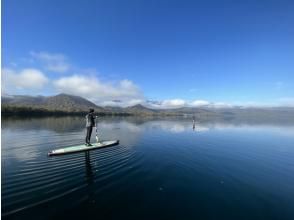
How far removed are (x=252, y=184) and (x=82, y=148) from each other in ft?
56.2

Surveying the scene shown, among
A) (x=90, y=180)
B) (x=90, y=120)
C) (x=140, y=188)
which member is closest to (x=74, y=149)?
(x=90, y=120)

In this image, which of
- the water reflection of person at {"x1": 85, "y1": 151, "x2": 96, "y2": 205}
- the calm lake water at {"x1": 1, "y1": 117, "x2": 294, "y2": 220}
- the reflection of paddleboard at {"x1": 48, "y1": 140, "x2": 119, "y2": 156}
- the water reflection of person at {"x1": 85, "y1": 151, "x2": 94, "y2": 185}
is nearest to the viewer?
the calm lake water at {"x1": 1, "y1": 117, "x2": 294, "y2": 220}

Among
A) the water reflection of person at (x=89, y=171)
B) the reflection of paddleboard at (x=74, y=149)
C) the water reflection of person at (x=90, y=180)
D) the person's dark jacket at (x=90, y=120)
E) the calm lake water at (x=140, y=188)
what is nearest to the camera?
the calm lake water at (x=140, y=188)

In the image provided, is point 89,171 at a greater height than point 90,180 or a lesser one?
greater

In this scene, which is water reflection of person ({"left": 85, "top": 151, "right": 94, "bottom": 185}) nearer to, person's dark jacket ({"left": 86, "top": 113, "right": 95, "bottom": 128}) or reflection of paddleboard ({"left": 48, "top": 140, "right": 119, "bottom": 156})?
reflection of paddleboard ({"left": 48, "top": 140, "right": 119, "bottom": 156})

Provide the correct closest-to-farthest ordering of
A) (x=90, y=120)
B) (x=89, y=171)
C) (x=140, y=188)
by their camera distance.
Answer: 1. (x=140, y=188)
2. (x=89, y=171)
3. (x=90, y=120)

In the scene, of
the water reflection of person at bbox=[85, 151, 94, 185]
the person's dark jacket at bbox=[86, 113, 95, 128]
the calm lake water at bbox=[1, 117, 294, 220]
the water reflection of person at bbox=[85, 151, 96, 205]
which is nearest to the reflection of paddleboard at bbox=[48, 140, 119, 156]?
the calm lake water at bbox=[1, 117, 294, 220]

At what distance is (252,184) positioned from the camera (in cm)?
1498

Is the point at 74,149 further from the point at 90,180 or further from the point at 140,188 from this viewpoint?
the point at 140,188

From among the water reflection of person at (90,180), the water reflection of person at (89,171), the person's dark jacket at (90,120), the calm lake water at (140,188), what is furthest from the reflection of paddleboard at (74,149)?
the person's dark jacket at (90,120)

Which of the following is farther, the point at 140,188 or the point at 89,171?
the point at 89,171

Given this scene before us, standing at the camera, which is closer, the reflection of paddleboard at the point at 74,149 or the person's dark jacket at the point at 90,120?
the reflection of paddleboard at the point at 74,149

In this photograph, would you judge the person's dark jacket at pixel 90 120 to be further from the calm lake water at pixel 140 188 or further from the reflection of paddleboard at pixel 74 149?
the calm lake water at pixel 140 188

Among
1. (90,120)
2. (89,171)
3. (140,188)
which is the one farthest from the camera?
(90,120)
